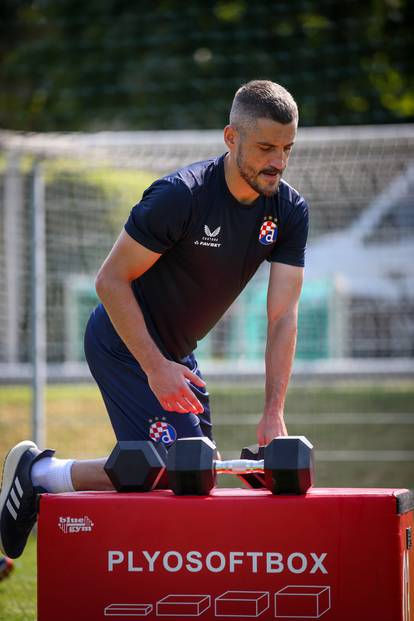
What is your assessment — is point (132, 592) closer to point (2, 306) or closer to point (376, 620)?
point (376, 620)

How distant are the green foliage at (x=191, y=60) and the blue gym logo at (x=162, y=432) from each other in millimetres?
10569

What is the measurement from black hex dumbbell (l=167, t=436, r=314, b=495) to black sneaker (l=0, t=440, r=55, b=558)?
0.86 metres

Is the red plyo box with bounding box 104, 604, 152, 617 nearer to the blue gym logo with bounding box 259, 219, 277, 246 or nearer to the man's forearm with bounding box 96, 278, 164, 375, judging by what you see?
the man's forearm with bounding box 96, 278, 164, 375

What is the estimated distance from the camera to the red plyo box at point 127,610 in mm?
3229

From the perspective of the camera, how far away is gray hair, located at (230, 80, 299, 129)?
377 centimetres

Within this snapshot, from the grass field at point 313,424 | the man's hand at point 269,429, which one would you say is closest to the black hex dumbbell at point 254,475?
the man's hand at point 269,429

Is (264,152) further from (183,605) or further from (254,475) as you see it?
(183,605)

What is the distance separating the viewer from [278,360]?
4172 millimetres

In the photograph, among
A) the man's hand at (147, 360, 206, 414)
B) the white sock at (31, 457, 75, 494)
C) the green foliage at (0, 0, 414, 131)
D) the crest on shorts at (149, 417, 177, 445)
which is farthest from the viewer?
the green foliage at (0, 0, 414, 131)

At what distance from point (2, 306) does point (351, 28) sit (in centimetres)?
835

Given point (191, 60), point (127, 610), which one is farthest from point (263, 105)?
point (191, 60)

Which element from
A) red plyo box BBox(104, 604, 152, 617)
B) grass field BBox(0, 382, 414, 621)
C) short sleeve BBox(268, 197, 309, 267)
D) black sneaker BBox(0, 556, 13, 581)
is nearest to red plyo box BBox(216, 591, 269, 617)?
red plyo box BBox(104, 604, 152, 617)

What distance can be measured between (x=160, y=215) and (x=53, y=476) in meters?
1.00

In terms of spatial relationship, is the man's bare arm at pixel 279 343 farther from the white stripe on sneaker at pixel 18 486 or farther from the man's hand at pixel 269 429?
the white stripe on sneaker at pixel 18 486
